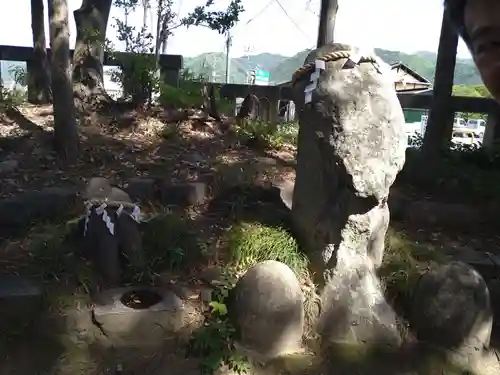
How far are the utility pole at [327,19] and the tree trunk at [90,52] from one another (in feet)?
7.95

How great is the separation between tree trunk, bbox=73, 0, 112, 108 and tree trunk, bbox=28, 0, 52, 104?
37cm

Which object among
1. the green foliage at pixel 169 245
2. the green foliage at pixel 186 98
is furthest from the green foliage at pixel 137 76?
the green foliage at pixel 169 245

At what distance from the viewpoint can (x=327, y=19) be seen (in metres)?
5.11

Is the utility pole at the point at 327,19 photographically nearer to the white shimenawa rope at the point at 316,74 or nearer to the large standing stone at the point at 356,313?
the white shimenawa rope at the point at 316,74

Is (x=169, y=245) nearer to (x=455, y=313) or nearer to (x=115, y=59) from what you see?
(x=455, y=313)

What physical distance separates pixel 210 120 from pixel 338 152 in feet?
9.07

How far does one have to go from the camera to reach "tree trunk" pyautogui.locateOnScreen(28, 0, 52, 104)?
5.73m

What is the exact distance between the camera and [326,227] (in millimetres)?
3115

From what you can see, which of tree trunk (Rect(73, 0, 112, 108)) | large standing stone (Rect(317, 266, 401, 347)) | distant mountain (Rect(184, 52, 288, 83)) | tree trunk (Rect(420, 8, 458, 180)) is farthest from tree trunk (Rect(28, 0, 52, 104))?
large standing stone (Rect(317, 266, 401, 347))

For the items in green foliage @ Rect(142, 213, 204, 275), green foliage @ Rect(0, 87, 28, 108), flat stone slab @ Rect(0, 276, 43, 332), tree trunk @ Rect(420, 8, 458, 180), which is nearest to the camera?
flat stone slab @ Rect(0, 276, 43, 332)

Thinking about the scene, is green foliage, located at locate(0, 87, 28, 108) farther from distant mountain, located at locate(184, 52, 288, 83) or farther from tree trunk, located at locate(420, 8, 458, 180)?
tree trunk, located at locate(420, 8, 458, 180)

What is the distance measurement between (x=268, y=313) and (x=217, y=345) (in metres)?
0.33

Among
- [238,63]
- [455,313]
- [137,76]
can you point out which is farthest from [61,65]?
[238,63]

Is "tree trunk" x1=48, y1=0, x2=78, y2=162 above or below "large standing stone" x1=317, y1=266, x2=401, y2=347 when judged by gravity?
above
